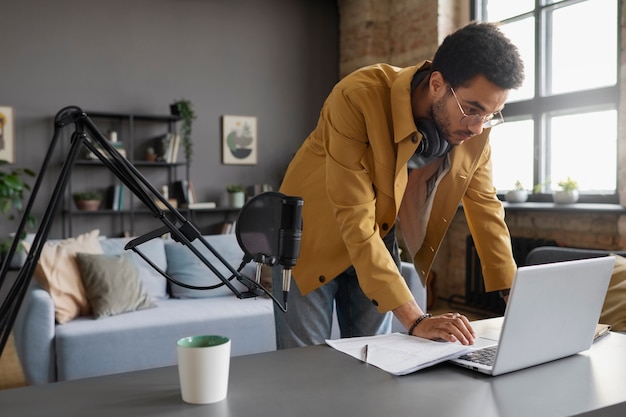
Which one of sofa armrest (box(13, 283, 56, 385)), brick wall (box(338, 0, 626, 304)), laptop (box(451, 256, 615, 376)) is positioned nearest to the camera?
laptop (box(451, 256, 615, 376))

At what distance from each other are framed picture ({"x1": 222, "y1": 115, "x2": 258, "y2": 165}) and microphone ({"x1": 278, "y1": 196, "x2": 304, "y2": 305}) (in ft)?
17.4

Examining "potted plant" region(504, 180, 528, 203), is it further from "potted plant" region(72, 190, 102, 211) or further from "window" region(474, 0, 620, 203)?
"potted plant" region(72, 190, 102, 211)

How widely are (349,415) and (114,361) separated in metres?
2.42

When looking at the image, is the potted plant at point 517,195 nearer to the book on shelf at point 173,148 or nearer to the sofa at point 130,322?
the sofa at point 130,322

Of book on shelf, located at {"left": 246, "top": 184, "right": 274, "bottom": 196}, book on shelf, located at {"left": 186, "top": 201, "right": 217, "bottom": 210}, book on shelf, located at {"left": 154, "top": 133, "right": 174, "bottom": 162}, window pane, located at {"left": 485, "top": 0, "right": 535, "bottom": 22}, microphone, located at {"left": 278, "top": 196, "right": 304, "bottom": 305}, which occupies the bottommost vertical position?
book on shelf, located at {"left": 186, "top": 201, "right": 217, "bottom": 210}

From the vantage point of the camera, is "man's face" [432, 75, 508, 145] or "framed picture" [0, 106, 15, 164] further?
"framed picture" [0, 106, 15, 164]

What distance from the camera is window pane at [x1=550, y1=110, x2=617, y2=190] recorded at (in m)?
4.39

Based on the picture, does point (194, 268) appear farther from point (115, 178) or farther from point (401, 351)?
point (401, 351)

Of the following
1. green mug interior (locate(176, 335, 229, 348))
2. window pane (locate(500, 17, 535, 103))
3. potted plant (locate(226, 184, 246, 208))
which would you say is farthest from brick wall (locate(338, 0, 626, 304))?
green mug interior (locate(176, 335, 229, 348))

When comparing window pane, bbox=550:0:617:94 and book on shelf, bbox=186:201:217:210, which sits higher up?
window pane, bbox=550:0:617:94

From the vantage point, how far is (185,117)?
5508 millimetres

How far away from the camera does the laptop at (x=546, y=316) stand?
42.4 inches

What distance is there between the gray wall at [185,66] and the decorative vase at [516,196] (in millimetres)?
2400

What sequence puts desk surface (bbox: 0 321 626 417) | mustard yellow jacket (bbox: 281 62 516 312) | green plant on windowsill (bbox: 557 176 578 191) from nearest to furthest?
desk surface (bbox: 0 321 626 417) → mustard yellow jacket (bbox: 281 62 516 312) → green plant on windowsill (bbox: 557 176 578 191)
